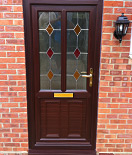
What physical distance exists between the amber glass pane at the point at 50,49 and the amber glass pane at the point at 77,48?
0.15m

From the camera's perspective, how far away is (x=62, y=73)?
268 centimetres

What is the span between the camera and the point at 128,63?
102 inches

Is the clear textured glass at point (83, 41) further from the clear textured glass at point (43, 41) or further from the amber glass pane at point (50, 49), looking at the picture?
the clear textured glass at point (43, 41)

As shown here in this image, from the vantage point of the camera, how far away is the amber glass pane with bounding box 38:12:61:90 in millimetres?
2539

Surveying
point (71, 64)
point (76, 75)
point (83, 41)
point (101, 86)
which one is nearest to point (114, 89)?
point (101, 86)

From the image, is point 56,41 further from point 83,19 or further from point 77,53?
point 83,19

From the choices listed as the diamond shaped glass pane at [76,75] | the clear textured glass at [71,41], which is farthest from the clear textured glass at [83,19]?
the diamond shaped glass pane at [76,75]

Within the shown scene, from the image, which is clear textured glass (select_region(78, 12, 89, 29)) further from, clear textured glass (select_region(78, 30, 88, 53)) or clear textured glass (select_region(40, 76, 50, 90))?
clear textured glass (select_region(40, 76, 50, 90))

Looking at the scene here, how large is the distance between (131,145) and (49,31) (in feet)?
7.11

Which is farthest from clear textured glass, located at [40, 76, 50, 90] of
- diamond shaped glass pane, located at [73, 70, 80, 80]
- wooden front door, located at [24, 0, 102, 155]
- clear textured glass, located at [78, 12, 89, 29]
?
clear textured glass, located at [78, 12, 89, 29]

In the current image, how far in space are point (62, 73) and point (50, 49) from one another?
394 mm

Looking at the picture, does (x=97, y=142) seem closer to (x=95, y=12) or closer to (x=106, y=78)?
(x=106, y=78)

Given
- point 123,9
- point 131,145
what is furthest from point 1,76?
point 131,145

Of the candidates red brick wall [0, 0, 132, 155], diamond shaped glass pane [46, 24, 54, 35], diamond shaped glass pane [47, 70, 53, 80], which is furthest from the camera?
diamond shaped glass pane [47, 70, 53, 80]
